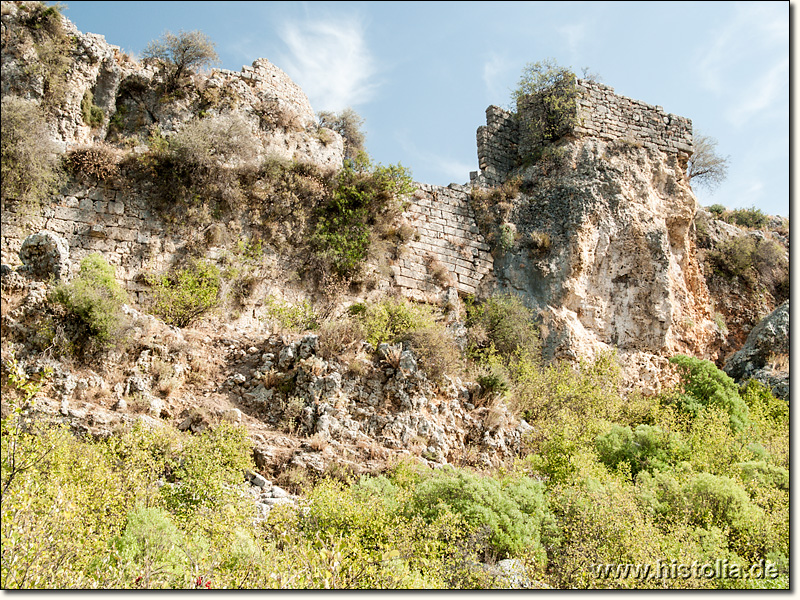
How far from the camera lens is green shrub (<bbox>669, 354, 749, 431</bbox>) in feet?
39.4

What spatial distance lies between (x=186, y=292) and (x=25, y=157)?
3346 mm

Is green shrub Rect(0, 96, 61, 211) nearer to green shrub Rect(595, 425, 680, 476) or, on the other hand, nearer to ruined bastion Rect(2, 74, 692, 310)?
ruined bastion Rect(2, 74, 692, 310)

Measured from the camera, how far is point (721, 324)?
53.4ft

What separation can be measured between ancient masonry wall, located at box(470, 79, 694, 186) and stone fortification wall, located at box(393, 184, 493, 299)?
1255 millimetres

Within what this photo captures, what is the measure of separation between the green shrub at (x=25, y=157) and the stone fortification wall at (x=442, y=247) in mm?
6537

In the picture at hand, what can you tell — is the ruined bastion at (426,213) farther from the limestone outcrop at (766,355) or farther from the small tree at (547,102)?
the limestone outcrop at (766,355)

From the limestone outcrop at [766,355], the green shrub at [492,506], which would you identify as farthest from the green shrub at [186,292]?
the limestone outcrop at [766,355]

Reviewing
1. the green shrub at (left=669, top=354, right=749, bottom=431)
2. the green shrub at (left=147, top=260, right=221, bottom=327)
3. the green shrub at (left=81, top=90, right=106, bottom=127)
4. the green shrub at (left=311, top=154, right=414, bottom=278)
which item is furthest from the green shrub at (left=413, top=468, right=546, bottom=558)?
the green shrub at (left=81, top=90, right=106, bottom=127)

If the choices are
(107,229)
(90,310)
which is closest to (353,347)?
(90,310)

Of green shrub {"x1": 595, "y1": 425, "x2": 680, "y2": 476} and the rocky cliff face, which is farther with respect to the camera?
the rocky cliff face

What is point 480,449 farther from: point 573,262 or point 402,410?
point 573,262

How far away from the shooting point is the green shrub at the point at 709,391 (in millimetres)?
12000

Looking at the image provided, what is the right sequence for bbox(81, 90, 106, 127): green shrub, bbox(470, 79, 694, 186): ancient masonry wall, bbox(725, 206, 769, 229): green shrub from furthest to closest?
bbox(725, 206, 769, 229): green shrub, bbox(470, 79, 694, 186): ancient masonry wall, bbox(81, 90, 106, 127): green shrub

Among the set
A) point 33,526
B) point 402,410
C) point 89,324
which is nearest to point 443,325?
point 402,410
